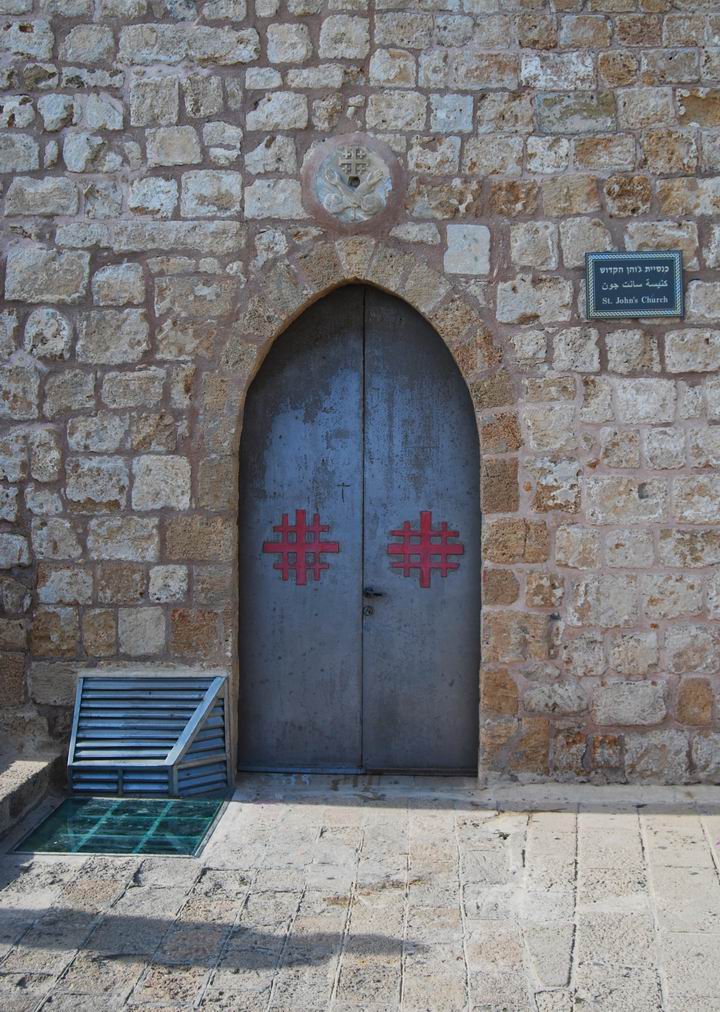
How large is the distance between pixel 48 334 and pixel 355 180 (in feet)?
4.78

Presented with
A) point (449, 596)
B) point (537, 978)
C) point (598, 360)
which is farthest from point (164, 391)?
point (537, 978)

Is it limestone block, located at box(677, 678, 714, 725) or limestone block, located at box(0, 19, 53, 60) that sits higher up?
limestone block, located at box(0, 19, 53, 60)

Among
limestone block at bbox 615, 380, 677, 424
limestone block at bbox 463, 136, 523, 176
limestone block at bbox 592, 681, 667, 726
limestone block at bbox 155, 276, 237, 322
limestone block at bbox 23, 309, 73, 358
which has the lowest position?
limestone block at bbox 592, 681, 667, 726

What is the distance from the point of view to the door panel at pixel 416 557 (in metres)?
4.45

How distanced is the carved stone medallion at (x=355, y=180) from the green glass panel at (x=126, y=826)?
2.48 m

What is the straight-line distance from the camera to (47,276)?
4.35m

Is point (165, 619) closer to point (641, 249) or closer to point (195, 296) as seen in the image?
point (195, 296)

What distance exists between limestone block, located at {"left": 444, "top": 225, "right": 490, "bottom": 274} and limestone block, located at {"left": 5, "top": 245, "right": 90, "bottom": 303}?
5.08 feet

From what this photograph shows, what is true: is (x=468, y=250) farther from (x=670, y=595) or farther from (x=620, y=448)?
(x=670, y=595)

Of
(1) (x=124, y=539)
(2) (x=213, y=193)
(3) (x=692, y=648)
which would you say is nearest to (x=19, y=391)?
(1) (x=124, y=539)

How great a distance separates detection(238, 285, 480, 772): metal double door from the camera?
14.6ft

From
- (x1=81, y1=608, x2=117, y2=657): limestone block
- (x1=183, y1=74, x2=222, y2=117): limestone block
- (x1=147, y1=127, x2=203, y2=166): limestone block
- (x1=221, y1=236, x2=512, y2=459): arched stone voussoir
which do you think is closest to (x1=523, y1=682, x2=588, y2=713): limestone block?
(x1=221, y1=236, x2=512, y2=459): arched stone voussoir

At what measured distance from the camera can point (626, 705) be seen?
419 cm

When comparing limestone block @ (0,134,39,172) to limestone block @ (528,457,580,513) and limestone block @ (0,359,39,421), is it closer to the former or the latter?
limestone block @ (0,359,39,421)
